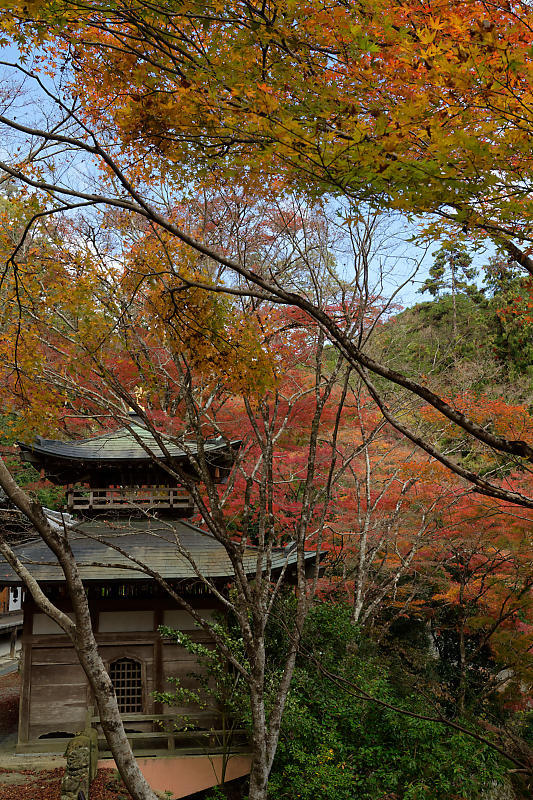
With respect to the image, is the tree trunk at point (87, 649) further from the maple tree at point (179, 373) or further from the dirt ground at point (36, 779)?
the dirt ground at point (36, 779)

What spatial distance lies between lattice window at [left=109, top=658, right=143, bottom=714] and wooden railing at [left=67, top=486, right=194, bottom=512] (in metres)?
2.66

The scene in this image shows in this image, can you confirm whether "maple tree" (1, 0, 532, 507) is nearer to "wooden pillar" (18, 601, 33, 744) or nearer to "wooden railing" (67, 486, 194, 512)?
"wooden railing" (67, 486, 194, 512)

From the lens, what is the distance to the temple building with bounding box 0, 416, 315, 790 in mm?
10133

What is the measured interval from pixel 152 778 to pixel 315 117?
31.0ft

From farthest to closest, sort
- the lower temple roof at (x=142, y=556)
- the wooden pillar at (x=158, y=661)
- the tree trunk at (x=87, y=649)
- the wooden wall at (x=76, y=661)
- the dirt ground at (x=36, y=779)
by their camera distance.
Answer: the wooden pillar at (x=158, y=661), the wooden wall at (x=76, y=661), the lower temple roof at (x=142, y=556), the dirt ground at (x=36, y=779), the tree trunk at (x=87, y=649)

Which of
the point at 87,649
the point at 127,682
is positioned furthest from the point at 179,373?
the point at 127,682

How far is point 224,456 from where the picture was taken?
35.9 feet

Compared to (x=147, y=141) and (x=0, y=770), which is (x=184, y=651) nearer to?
(x=0, y=770)

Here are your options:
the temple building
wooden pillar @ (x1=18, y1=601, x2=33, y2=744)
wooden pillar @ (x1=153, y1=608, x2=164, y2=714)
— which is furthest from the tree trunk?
wooden pillar @ (x1=18, y1=601, x2=33, y2=744)

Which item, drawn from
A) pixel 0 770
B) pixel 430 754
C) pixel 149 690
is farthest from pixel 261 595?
pixel 0 770

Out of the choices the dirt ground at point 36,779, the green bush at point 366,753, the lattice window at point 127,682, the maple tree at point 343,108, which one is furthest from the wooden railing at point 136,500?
the maple tree at point 343,108

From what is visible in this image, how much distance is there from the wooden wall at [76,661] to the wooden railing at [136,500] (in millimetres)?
1753

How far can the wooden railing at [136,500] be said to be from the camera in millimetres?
11234

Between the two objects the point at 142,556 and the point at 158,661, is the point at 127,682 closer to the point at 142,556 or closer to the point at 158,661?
the point at 158,661
